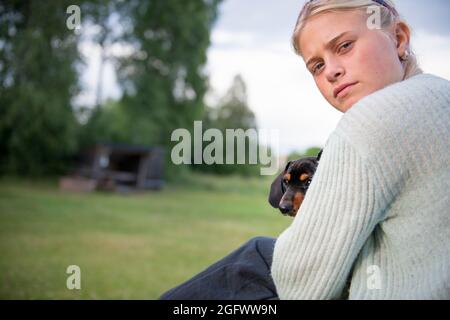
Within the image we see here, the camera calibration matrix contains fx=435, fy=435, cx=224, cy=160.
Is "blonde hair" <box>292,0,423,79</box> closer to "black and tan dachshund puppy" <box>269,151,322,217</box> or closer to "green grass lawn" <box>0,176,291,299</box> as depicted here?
"black and tan dachshund puppy" <box>269,151,322,217</box>

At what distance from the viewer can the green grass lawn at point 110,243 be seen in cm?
436

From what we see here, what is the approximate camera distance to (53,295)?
3.77 meters

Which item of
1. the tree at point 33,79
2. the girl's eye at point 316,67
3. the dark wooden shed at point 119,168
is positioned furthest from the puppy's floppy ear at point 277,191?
the tree at point 33,79

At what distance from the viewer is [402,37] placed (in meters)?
1.24

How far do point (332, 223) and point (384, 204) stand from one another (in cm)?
12

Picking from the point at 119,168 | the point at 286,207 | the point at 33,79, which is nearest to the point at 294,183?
the point at 286,207

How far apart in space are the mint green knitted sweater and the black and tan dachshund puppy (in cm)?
34

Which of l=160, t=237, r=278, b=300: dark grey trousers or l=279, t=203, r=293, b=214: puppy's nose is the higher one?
l=279, t=203, r=293, b=214: puppy's nose

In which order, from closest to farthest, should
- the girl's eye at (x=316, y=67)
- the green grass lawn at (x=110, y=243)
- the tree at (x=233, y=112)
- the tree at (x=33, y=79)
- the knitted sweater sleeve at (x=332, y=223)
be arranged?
the knitted sweater sleeve at (x=332, y=223)
the girl's eye at (x=316, y=67)
the green grass lawn at (x=110, y=243)
the tree at (x=33, y=79)
the tree at (x=233, y=112)

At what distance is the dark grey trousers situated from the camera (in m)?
1.29

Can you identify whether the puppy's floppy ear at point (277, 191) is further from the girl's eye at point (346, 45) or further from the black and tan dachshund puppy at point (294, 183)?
the girl's eye at point (346, 45)

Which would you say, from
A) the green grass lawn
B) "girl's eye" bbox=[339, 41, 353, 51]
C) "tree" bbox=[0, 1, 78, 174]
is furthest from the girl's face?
"tree" bbox=[0, 1, 78, 174]
